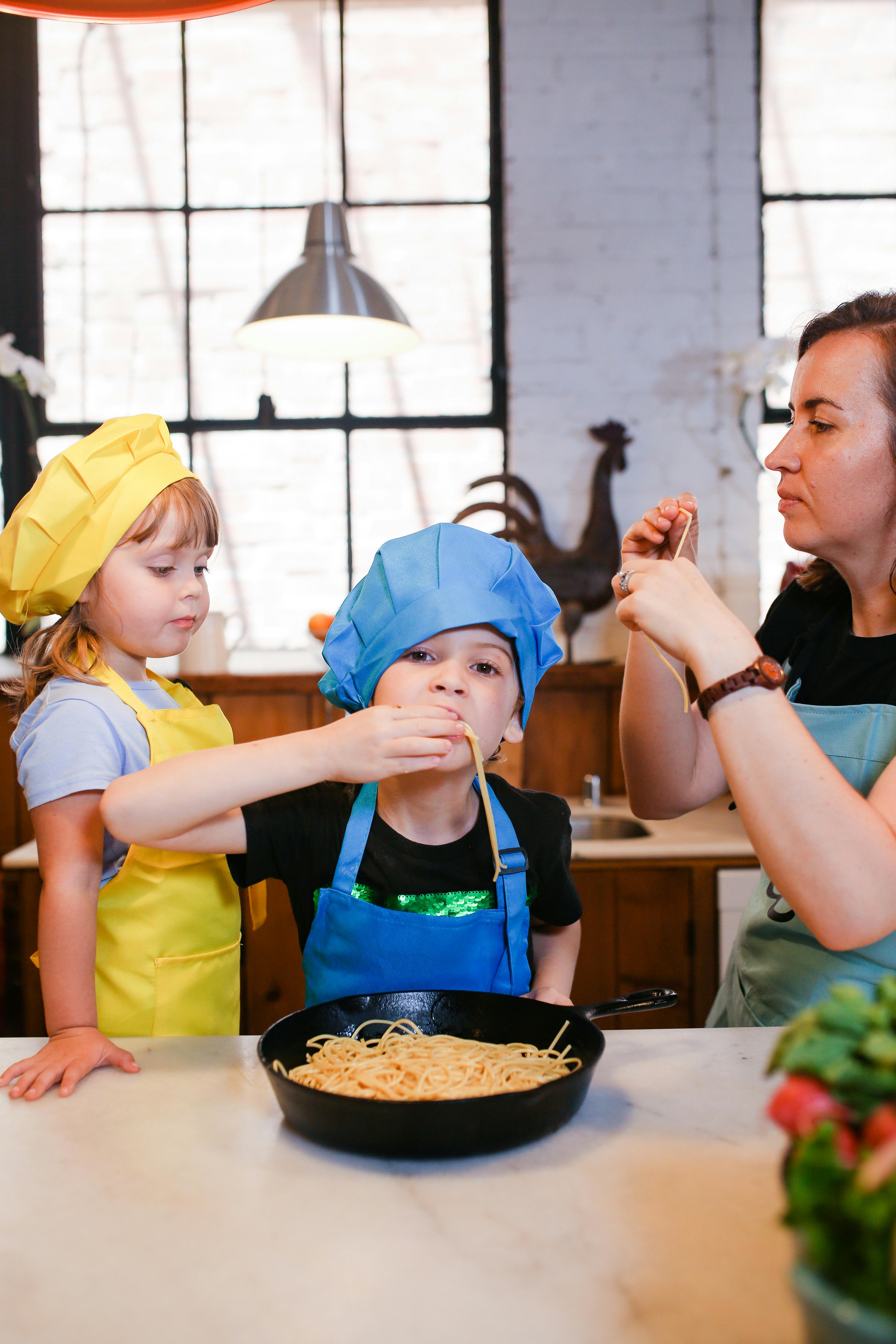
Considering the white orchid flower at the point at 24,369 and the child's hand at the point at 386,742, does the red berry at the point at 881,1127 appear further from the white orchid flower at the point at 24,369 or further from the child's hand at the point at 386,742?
the white orchid flower at the point at 24,369

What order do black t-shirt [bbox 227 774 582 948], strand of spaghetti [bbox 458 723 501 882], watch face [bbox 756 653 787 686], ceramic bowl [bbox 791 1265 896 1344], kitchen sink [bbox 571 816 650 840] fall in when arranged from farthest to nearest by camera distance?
kitchen sink [bbox 571 816 650 840] < black t-shirt [bbox 227 774 582 948] < strand of spaghetti [bbox 458 723 501 882] < watch face [bbox 756 653 787 686] < ceramic bowl [bbox 791 1265 896 1344]

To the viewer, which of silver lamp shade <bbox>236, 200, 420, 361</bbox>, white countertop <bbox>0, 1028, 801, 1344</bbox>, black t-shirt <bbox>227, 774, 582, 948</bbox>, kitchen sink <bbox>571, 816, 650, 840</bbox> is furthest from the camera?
kitchen sink <bbox>571, 816, 650, 840</bbox>

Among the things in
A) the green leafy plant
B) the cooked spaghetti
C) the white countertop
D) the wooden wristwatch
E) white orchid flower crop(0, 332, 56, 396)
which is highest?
white orchid flower crop(0, 332, 56, 396)

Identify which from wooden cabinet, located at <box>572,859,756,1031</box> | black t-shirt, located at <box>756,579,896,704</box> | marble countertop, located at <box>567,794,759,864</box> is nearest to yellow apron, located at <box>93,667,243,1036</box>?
black t-shirt, located at <box>756,579,896,704</box>

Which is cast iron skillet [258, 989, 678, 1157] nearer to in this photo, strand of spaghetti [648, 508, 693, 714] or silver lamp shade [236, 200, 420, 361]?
strand of spaghetti [648, 508, 693, 714]

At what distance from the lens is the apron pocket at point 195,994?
139 centimetres

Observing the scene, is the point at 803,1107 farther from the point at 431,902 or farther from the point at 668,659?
the point at 668,659

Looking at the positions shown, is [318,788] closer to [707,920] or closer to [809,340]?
[809,340]

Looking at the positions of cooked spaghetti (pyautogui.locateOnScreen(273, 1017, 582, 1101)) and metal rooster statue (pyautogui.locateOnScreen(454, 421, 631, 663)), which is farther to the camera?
metal rooster statue (pyautogui.locateOnScreen(454, 421, 631, 663))

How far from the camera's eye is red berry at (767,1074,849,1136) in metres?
0.51

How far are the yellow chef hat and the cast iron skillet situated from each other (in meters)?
0.73

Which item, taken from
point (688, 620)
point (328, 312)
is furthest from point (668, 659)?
point (328, 312)

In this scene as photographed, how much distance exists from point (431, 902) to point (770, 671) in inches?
22.1

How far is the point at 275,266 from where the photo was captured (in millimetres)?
3855
